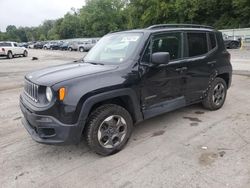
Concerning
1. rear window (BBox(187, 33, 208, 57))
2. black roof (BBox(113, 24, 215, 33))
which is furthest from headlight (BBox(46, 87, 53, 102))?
rear window (BBox(187, 33, 208, 57))

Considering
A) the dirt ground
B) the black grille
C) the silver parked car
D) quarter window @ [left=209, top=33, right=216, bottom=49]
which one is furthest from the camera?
the silver parked car

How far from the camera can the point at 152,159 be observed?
11.9 ft

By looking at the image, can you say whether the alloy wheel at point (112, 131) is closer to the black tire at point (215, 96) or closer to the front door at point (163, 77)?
the front door at point (163, 77)

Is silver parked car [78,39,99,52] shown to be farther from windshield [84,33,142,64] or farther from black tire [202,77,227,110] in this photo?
windshield [84,33,142,64]

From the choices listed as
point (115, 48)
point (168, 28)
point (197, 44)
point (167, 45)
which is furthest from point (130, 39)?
point (197, 44)

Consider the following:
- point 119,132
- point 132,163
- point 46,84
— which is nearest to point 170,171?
point 132,163

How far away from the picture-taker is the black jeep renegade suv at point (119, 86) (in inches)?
132

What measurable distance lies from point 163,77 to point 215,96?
183 cm

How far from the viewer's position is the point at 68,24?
81.7 metres

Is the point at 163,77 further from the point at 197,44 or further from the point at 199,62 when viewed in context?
the point at 197,44

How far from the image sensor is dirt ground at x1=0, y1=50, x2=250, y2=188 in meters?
3.14

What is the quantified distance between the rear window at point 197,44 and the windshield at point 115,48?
45.1 inches

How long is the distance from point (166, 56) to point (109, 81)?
38.1 inches

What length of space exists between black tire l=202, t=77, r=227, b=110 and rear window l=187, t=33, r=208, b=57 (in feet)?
2.45
